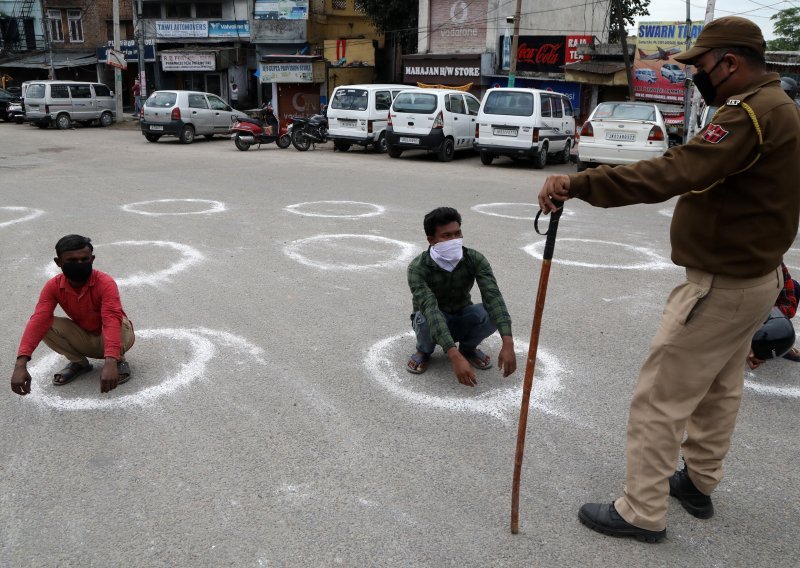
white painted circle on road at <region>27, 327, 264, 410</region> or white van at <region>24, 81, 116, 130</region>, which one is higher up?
white van at <region>24, 81, 116, 130</region>

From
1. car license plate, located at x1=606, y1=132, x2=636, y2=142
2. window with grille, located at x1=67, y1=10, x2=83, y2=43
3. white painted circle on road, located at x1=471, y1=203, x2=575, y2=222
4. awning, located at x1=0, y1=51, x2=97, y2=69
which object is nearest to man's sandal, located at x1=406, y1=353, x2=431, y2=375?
white painted circle on road, located at x1=471, y1=203, x2=575, y2=222

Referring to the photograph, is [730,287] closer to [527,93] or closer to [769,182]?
[769,182]

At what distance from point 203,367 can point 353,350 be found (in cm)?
99

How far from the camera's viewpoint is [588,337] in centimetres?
509

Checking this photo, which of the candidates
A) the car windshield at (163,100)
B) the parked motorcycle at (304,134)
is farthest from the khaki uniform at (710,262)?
the car windshield at (163,100)

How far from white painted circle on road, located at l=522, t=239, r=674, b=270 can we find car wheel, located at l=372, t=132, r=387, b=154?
440 inches

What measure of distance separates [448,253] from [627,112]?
11.7 metres

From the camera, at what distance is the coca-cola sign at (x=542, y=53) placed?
25906mm

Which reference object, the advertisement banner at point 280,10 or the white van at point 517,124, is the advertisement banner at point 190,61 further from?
the white van at point 517,124

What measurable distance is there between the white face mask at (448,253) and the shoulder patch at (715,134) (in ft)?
5.91

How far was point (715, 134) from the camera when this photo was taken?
237 cm

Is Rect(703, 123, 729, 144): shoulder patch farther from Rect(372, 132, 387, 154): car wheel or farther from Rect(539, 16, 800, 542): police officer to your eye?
Rect(372, 132, 387, 154): car wheel

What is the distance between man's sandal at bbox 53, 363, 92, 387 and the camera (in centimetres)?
421

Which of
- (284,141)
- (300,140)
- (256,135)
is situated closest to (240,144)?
(256,135)
